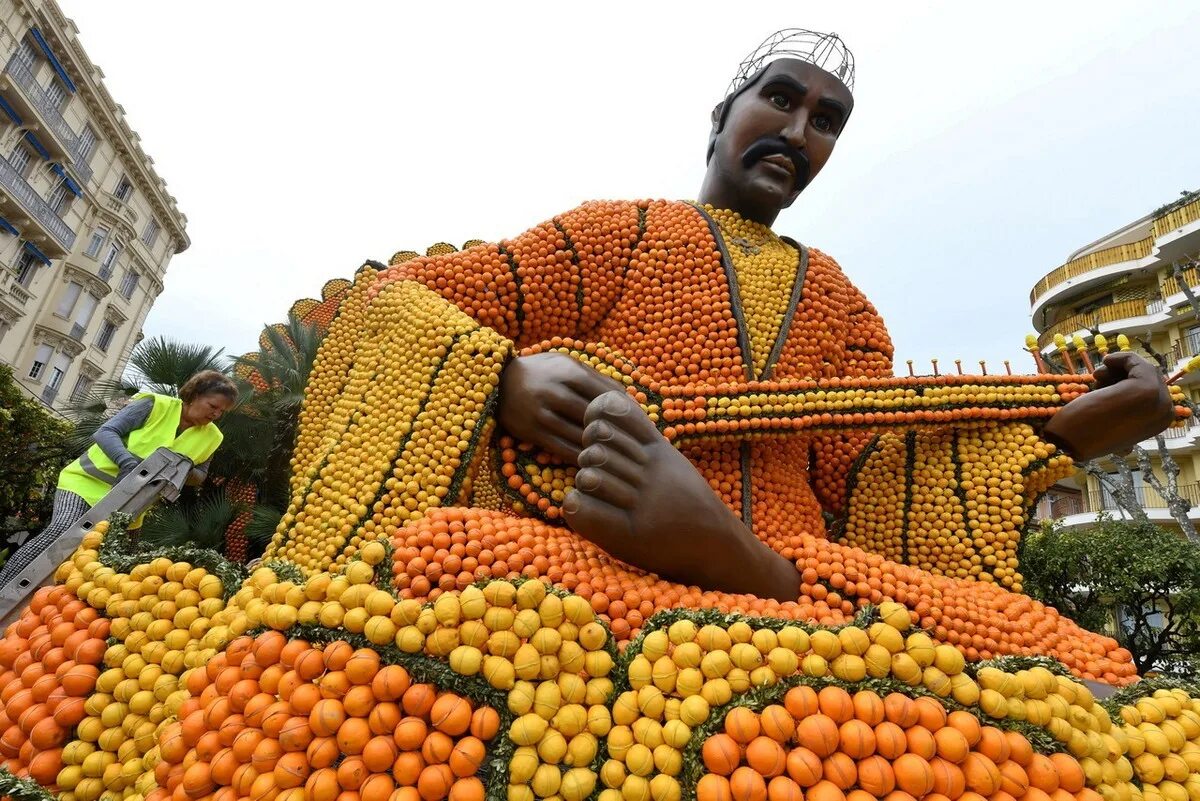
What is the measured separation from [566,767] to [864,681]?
22.1 inches

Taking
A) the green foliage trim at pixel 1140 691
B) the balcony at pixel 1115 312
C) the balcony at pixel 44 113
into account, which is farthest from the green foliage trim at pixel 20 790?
the balcony at pixel 1115 312

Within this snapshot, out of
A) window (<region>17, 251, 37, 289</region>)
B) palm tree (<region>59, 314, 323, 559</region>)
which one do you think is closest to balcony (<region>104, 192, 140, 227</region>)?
window (<region>17, 251, 37, 289</region>)

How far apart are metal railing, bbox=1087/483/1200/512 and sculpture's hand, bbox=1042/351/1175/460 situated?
70.9 feet

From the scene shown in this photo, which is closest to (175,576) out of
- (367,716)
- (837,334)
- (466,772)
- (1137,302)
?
(367,716)

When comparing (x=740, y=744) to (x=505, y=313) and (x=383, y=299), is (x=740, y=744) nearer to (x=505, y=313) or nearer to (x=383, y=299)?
(x=505, y=313)

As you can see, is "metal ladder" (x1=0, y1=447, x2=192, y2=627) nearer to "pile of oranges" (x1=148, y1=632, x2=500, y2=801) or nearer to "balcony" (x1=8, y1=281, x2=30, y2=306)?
"pile of oranges" (x1=148, y1=632, x2=500, y2=801)

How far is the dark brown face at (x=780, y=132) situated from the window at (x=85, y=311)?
1143 inches

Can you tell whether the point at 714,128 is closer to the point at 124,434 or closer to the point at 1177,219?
the point at 124,434

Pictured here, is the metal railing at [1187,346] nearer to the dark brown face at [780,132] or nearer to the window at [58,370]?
the dark brown face at [780,132]

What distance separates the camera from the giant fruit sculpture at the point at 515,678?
114 cm

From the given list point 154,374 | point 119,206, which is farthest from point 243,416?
point 119,206

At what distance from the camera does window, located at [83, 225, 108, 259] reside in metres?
24.8

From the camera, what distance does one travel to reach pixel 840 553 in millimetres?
2092

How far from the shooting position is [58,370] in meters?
24.0
